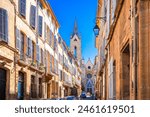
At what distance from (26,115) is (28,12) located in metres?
14.9

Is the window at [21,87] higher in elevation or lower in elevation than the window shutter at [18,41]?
lower

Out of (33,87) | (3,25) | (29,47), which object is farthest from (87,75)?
(3,25)

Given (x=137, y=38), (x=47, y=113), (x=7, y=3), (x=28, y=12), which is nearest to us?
(x=47, y=113)

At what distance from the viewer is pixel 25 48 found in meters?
17.6

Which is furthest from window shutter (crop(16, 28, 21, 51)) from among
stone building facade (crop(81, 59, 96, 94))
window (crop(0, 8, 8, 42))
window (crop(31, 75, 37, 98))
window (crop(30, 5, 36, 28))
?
stone building facade (crop(81, 59, 96, 94))

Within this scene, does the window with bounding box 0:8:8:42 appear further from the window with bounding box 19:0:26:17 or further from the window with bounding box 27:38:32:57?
the window with bounding box 27:38:32:57

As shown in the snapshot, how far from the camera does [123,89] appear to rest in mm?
8797

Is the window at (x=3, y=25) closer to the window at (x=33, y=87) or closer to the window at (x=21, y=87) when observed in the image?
the window at (x=21, y=87)

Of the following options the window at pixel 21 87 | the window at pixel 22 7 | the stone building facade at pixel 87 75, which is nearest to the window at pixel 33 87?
the window at pixel 21 87

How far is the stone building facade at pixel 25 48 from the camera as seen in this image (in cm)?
1405

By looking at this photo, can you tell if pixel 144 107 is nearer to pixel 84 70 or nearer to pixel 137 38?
pixel 137 38

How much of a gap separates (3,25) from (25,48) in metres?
4.26

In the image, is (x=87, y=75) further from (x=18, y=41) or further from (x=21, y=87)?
(x=18, y=41)

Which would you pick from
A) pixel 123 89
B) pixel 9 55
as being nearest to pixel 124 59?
pixel 123 89
